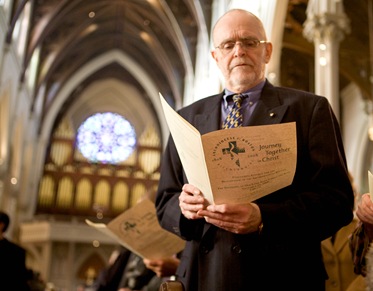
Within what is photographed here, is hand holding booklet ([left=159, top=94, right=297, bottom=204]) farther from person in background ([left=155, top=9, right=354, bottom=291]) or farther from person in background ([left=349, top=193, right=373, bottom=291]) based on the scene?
person in background ([left=349, top=193, right=373, bottom=291])

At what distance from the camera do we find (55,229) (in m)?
20.1

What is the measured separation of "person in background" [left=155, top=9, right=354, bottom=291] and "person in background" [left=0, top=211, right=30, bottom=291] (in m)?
2.45

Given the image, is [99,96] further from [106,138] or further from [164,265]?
[164,265]

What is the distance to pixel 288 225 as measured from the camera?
163 cm

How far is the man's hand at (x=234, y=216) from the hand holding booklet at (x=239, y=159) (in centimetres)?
3

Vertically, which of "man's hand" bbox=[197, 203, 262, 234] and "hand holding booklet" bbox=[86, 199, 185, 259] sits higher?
"man's hand" bbox=[197, 203, 262, 234]

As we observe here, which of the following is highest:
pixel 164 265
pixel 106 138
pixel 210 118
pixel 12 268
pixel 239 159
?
pixel 106 138

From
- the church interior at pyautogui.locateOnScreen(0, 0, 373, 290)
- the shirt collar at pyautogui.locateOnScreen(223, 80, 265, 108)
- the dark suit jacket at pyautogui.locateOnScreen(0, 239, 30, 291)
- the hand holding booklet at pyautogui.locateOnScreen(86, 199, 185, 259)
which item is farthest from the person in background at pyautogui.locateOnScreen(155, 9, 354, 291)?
the church interior at pyautogui.locateOnScreen(0, 0, 373, 290)

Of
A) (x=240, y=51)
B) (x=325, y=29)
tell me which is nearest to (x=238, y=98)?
(x=240, y=51)

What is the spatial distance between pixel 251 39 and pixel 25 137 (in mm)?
17875

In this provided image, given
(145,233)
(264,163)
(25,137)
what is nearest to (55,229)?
(25,137)

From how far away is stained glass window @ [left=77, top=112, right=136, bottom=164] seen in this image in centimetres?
2372

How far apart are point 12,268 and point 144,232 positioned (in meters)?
1.76

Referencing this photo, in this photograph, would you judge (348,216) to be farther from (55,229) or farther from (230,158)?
(55,229)
